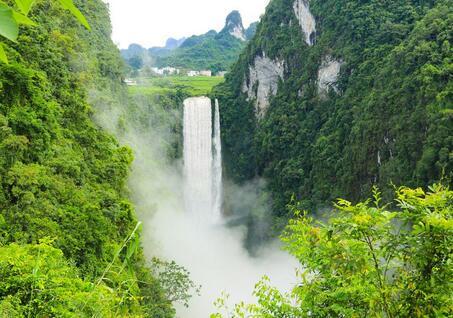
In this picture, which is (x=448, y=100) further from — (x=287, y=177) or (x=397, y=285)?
(x=397, y=285)

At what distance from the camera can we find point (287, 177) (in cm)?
3853

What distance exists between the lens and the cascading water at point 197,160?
38438 millimetres

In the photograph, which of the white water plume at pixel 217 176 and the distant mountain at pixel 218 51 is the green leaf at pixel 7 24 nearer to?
the white water plume at pixel 217 176

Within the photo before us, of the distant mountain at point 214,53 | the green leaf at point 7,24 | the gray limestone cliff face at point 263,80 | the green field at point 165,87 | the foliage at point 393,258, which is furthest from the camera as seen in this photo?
the distant mountain at point 214,53

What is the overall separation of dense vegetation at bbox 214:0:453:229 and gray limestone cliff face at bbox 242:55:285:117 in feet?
2.28

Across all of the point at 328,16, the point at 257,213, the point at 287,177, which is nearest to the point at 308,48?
the point at 328,16

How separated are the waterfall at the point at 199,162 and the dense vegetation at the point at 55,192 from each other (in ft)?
66.6

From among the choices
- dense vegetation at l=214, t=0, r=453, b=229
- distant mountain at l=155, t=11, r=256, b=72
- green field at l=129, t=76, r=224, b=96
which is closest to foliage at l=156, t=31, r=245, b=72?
distant mountain at l=155, t=11, r=256, b=72

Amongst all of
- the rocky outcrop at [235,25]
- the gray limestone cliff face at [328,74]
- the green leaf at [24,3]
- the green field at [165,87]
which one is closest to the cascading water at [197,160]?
the green field at [165,87]

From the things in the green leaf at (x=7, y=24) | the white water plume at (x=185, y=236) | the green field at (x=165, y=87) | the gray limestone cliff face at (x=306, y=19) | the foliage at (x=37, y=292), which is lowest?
the white water plume at (x=185, y=236)

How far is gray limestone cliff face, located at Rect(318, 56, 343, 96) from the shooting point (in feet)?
123

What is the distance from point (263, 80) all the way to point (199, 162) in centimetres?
1240

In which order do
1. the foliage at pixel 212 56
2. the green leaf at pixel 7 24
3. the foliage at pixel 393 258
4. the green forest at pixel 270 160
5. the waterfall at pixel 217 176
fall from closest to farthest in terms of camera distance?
the green leaf at pixel 7 24, the foliage at pixel 393 258, the green forest at pixel 270 160, the waterfall at pixel 217 176, the foliage at pixel 212 56

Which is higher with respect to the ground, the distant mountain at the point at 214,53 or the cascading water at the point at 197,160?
the distant mountain at the point at 214,53
